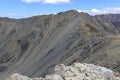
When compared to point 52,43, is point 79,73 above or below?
above

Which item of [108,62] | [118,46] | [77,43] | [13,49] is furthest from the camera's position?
[13,49]

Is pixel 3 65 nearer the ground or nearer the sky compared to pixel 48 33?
nearer the ground

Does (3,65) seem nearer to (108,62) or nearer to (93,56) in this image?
(93,56)

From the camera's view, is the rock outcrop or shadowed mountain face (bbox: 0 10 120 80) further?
shadowed mountain face (bbox: 0 10 120 80)

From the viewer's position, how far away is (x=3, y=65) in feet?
311

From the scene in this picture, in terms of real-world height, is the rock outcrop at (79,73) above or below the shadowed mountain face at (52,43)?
above

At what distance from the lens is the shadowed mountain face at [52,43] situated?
156 ft

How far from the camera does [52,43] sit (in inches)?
3137

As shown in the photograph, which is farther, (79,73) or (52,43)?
(52,43)

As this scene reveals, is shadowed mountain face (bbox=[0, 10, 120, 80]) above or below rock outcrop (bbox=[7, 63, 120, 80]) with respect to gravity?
below

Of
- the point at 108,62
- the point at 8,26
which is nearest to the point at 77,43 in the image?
the point at 108,62

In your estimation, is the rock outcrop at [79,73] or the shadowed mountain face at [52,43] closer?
the rock outcrop at [79,73]

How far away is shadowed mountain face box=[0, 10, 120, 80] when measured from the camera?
156 ft

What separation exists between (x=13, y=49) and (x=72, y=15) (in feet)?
83.5
